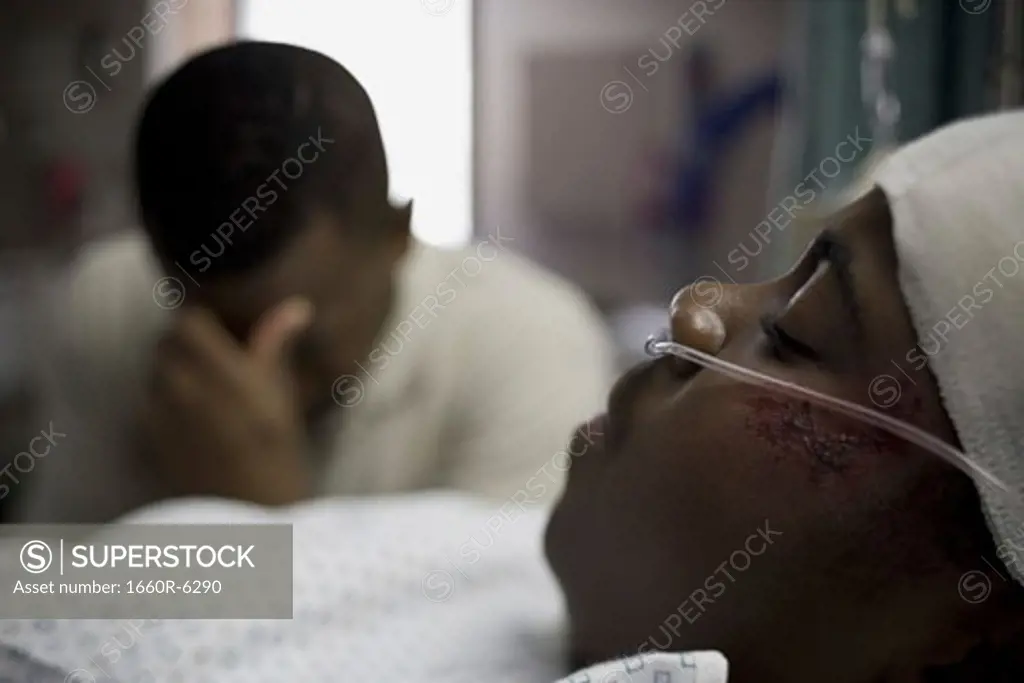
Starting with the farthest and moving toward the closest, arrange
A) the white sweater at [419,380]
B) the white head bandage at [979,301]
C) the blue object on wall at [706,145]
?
the blue object on wall at [706,145] < the white sweater at [419,380] < the white head bandage at [979,301]

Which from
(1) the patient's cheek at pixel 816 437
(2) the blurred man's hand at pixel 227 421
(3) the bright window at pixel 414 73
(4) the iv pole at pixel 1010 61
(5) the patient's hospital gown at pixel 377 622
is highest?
(4) the iv pole at pixel 1010 61

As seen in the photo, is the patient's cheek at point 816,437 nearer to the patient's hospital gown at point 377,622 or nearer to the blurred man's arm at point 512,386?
the patient's hospital gown at point 377,622

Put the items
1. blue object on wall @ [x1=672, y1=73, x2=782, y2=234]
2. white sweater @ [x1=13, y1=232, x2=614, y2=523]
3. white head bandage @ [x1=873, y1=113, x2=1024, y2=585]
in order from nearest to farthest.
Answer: white head bandage @ [x1=873, y1=113, x2=1024, y2=585], white sweater @ [x1=13, y1=232, x2=614, y2=523], blue object on wall @ [x1=672, y1=73, x2=782, y2=234]

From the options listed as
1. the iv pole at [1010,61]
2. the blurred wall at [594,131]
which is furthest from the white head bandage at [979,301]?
the iv pole at [1010,61]

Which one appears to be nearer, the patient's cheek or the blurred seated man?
the patient's cheek

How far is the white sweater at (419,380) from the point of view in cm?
74

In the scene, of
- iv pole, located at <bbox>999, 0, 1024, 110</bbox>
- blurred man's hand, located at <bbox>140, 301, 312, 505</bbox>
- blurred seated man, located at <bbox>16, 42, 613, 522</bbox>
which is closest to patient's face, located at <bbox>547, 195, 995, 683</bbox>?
blurred seated man, located at <bbox>16, 42, 613, 522</bbox>

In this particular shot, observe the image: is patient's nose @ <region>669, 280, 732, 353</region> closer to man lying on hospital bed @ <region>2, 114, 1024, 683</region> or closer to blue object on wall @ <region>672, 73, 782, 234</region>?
man lying on hospital bed @ <region>2, 114, 1024, 683</region>

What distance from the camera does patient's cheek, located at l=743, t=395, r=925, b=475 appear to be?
0.51m

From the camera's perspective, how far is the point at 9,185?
73 cm

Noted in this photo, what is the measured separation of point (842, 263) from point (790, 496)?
5.3 inches

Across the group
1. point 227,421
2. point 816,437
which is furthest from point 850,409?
point 227,421

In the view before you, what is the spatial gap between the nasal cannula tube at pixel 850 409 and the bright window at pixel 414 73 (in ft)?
0.67

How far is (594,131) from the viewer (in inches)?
33.7
